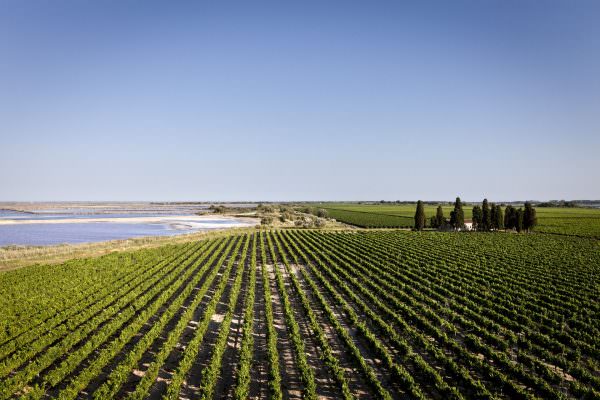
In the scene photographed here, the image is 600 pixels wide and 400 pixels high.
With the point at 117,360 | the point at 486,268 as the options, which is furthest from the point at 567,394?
the point at 486,268

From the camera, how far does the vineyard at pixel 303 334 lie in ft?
37.7

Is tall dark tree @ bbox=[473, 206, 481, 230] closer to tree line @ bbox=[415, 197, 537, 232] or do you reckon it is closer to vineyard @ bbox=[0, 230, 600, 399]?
tree line @ bbox=[415, 197, 537, 232]

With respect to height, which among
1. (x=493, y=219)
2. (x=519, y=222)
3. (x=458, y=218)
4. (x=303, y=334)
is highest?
(x=458, y=218)

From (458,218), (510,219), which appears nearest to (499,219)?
(510,219)

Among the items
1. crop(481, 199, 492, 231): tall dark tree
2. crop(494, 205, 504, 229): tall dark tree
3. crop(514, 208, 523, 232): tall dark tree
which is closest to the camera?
crop(514, 208, 523, 232): tall dark tree

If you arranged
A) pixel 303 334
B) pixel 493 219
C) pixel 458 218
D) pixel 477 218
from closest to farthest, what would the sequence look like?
pixel 303 334 < pixel 493 219 < pixel 458 218 < pixel 477 218

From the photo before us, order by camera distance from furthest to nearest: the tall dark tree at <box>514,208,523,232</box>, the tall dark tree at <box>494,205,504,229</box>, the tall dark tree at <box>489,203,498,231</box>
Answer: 1. the tall dark tree at <box>489,203,498,231</box>
2. the tall dark tree at <box>494,205,504,229</box>
3. the tall dark tree at <box>514,208,523,232</box>

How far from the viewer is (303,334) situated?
53.3 ft

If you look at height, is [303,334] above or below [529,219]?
below

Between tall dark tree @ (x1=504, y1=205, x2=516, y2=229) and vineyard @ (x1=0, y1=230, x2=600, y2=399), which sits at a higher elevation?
tall dark tree @ (x1=504, y1=205, x2=516, y2=229)

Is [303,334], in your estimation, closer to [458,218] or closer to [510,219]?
[458,218]

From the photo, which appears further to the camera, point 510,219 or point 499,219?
point 499,219

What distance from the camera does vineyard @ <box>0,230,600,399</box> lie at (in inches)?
452

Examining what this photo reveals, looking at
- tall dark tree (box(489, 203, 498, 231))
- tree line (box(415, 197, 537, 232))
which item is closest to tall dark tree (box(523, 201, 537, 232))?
tree line (box(415, 197, 537, 232))
